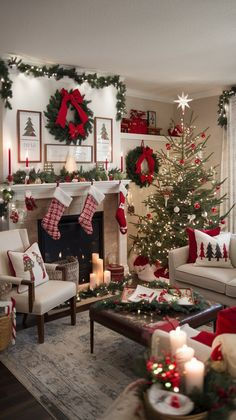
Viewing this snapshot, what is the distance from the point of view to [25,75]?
4262mm

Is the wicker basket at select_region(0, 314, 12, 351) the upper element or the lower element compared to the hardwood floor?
upper

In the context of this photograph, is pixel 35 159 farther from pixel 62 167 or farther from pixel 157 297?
pixel 157 297

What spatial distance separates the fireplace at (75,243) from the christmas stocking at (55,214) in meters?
0.25

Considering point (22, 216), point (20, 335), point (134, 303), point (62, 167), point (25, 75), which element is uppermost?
point (25, 75)

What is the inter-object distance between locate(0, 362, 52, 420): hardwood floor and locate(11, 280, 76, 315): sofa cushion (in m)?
0.64

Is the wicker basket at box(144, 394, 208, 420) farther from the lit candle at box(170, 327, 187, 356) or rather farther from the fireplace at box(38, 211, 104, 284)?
the fireplace at box(38, 211, 104, 284)

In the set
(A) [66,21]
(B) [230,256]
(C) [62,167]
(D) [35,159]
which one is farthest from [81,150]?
(B) [230,256]

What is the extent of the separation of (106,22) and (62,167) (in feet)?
6.54

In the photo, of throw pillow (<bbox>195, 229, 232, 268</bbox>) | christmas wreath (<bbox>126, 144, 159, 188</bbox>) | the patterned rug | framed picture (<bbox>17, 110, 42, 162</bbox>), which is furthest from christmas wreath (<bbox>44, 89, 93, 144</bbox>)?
the patterned rug

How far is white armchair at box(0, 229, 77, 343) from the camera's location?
3365 millimetres

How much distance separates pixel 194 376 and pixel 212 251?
262 cm

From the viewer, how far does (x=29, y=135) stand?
4371 mm

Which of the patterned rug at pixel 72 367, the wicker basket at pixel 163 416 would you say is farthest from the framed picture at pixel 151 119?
the wicker basket at pixel 163 416

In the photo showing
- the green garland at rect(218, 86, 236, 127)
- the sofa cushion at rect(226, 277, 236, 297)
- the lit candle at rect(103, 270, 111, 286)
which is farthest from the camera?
the green garland at rect(218, 86, 236, 127)
